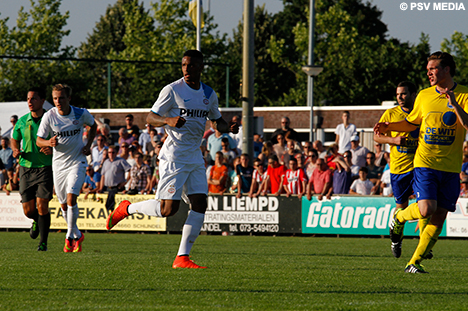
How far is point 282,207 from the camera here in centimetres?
1773

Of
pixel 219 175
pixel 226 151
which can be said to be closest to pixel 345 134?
pixel 226 151

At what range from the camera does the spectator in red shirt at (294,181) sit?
686 inches

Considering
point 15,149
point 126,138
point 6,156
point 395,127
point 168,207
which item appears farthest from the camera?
point 6,156

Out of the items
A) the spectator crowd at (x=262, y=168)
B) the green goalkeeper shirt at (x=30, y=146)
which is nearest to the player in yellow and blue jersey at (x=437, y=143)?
the green goalkeeper shirt at (x=30, y=146)

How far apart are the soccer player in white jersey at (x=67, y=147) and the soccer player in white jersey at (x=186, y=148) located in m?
2.94

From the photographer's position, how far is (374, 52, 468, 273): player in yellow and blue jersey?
274 inches

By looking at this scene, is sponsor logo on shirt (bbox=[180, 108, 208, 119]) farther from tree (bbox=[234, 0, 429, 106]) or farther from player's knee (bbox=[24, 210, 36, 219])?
tree (bbox=[234, 0, 429, 106])

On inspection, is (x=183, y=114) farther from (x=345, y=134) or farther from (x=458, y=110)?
(x=345, y=134)

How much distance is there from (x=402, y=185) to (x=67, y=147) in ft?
16.0

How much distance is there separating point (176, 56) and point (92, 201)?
124 feet

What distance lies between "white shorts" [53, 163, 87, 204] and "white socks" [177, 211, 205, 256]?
313 cm

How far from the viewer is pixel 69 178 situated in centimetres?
1016

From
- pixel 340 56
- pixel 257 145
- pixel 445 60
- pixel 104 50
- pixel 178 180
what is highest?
pixel 104 50

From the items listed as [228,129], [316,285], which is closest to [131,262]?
[228,129]
